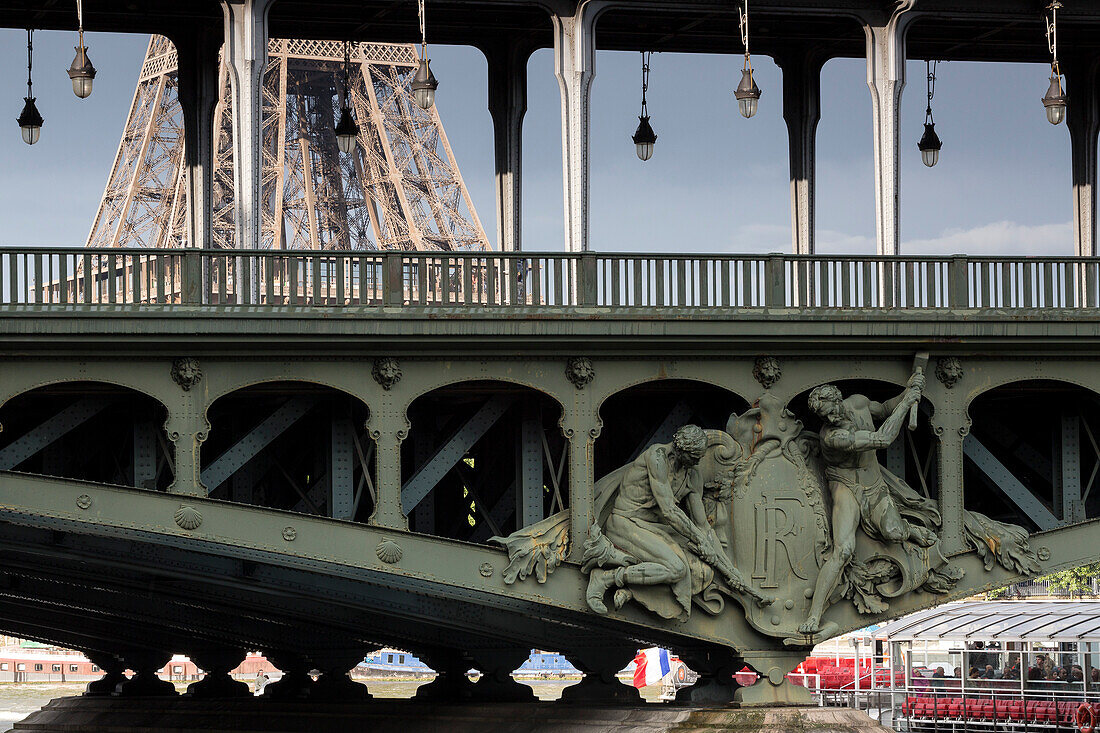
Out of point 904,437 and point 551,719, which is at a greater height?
point 904,437

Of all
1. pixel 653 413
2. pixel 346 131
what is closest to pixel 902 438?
pixel 653 413

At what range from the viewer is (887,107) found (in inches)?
1513

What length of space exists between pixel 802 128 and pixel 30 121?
15.0m

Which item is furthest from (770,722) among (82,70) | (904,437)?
(82,70)

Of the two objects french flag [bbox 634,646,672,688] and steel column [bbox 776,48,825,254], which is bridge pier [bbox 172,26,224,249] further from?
french flag [bbox 634,646,672,688]

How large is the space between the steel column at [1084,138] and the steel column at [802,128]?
5047 mm

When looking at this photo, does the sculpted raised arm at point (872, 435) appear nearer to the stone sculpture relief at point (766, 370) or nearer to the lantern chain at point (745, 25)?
the stone sculpture relief at point (766, 370)

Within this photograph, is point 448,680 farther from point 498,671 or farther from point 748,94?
point 748,94

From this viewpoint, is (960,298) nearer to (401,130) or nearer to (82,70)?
(82,70)

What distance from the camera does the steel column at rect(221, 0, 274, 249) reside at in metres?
36.0

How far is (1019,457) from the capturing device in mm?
39500

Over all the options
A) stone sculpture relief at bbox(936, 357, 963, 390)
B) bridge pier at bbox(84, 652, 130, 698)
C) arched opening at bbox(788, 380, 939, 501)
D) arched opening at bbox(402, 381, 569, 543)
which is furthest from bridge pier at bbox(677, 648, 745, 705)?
bridge pier at bbox(84, 652, 130, 698)

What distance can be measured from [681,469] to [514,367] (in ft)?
10.6

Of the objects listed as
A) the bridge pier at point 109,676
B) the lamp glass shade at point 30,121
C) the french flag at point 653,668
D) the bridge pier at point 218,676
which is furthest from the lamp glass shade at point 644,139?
the french flag at point 653,668
